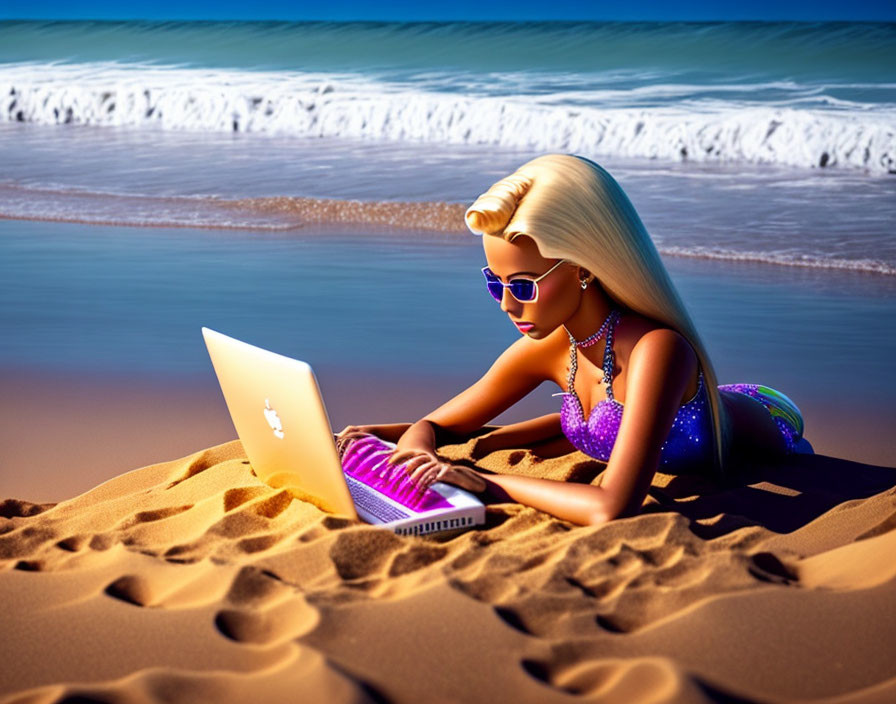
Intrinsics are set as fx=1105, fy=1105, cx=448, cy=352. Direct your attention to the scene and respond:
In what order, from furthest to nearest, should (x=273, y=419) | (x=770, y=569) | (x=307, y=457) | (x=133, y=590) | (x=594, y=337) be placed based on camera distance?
(x=594, y=337) < (x=273, y=419) < (x=307, y=457) < (x=770, y=569) < (x=133, y=590)

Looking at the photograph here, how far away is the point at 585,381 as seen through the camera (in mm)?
3809

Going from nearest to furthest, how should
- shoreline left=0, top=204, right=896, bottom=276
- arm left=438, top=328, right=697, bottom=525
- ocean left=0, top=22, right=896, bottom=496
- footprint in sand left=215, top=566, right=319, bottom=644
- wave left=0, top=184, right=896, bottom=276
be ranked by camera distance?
footprint in sand left=215, top=566, right=319, bottom=644
arm left=438, top=328, right=697, bottom=525
ocean left=0, top=22, right=896, bottom=496
shoreline left=0, top=204, right=896, bottom=276
wave left=0, top=184, right=896, bottom=276

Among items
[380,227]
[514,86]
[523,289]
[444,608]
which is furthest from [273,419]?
[514,86]

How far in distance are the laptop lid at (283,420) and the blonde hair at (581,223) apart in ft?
2.38

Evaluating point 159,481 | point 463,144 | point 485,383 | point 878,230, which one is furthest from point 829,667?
point 463,144

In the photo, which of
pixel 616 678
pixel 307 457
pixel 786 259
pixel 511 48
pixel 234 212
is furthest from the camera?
pixel 511 48

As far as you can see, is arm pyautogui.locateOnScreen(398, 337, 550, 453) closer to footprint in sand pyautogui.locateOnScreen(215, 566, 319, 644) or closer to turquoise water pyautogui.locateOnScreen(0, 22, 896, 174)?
footprint in sand pyautogui.locateOnScreen(215, 566, 319, 644)

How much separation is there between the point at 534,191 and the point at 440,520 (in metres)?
1.02

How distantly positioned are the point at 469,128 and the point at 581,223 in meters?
12.6

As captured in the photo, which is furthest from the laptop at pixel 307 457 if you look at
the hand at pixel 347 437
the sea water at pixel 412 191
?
the sea water at pixel 412 191

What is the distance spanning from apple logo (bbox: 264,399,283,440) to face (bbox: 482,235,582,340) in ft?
2.47

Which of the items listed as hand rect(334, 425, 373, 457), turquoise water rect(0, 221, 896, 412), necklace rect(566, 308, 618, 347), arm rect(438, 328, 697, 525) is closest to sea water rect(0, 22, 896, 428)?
turquoise water rect(0, 221, 896, 412)

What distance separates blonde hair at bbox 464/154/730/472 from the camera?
3277 millimetres

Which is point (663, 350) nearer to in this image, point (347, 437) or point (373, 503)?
point (373, 503)
